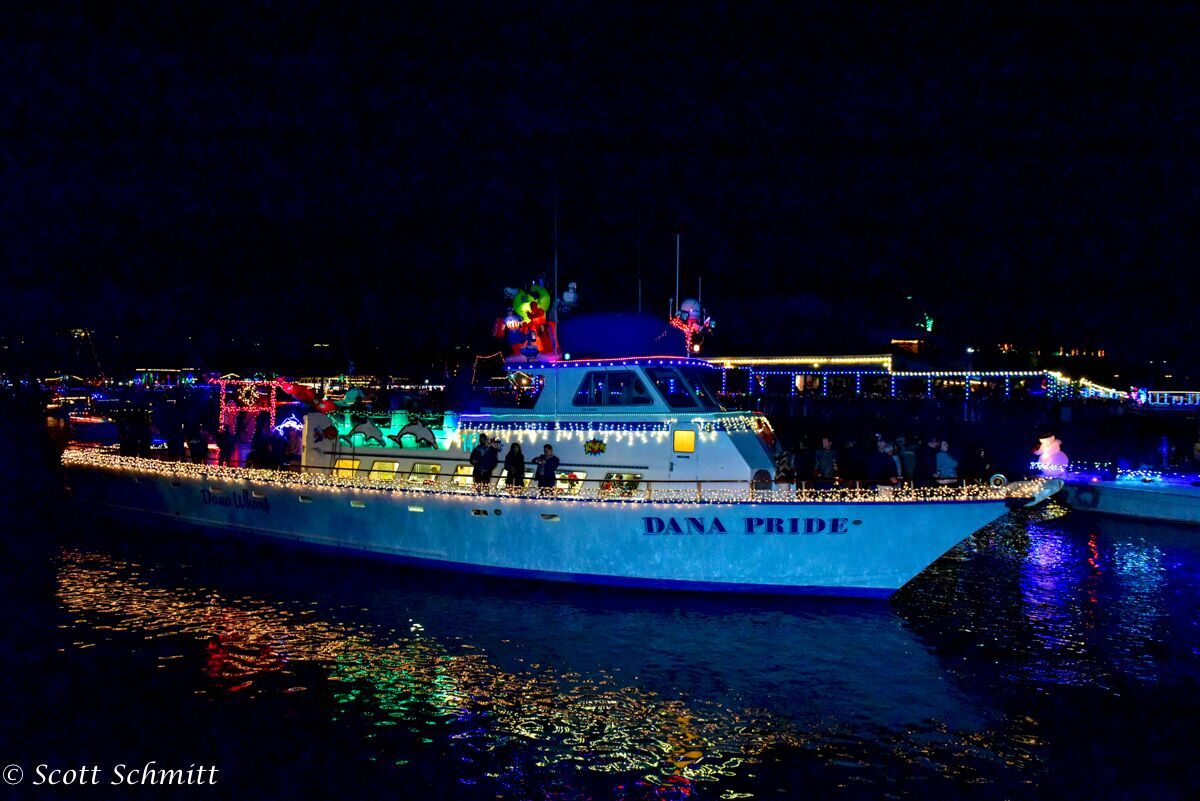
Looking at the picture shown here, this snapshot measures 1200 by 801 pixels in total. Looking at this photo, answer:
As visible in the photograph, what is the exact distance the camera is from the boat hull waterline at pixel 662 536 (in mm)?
15250

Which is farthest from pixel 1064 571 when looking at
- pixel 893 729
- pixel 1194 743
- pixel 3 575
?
pixel 3 575

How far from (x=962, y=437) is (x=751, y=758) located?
34.8m

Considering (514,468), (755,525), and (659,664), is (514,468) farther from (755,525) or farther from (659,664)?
(659,664)

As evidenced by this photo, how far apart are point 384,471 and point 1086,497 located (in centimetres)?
1994

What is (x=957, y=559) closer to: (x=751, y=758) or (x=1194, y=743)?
(x=1194, y=743)

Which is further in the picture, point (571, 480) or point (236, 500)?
point (236, 500)

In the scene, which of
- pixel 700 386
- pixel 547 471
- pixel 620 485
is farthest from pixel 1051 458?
pixel 547 471

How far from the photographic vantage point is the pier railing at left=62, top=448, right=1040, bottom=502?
49.7ft

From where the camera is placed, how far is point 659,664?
1301cm

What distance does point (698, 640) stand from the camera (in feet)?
46.0

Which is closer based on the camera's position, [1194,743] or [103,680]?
[1194,743]

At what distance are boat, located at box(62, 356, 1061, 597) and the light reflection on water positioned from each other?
593mm

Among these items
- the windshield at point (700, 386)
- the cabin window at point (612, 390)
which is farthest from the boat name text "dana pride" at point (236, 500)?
the windshield at point (700, 386)

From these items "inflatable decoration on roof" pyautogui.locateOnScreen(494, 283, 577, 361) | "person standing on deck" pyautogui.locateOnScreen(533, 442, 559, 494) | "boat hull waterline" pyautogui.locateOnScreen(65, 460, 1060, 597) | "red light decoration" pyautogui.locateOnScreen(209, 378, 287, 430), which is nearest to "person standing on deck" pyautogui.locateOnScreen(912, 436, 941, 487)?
"boat hull waterline" pyautogui.locateOnScreen(65, 460, 1060, 597)
